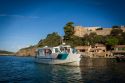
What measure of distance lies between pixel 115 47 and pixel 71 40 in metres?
27.8

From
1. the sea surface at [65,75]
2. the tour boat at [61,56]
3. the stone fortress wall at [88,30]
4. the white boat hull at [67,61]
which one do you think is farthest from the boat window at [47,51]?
the stone fortress wall at [88,30]

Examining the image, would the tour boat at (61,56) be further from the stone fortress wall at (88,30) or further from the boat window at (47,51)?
the stone fortress wall at (88,30)

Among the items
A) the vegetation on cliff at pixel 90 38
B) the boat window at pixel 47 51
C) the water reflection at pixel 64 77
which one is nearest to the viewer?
the water reflection at pixel 64 77

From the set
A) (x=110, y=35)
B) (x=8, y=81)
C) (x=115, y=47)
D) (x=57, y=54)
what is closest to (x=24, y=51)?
(x=110, y=35)

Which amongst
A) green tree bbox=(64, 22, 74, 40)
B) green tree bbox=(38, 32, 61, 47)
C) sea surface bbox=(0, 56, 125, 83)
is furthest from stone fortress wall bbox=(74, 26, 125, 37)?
sea surface bbox=(0, 56, 125, 83)

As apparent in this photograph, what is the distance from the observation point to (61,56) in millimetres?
52562

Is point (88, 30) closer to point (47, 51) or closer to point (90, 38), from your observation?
point (90, 38)

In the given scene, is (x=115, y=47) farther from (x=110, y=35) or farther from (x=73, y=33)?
(x=73, y=33)

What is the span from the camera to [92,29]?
13512cm

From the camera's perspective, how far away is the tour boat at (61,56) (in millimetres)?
50656

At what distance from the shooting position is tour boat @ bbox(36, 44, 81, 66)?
50656 mm

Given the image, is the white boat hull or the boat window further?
the boat window

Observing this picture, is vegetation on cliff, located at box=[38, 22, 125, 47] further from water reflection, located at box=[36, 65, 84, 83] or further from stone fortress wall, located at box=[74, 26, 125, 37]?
water reflection, located at box=[36, 65, 84, 83]

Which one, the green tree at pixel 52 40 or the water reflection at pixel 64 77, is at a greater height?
the green tree at pixel 52 40
